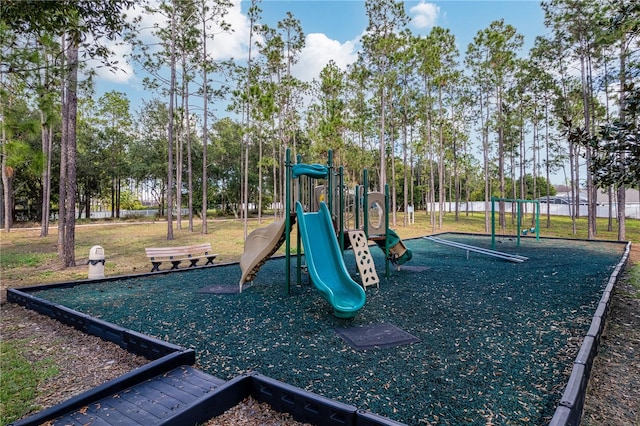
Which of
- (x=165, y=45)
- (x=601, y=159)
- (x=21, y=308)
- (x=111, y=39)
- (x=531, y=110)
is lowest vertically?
(x=21, y=308)

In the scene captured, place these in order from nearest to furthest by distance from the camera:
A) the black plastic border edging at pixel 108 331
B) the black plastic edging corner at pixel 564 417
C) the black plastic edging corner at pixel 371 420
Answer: the black plastic edging corner at pixel 564 417 → the black plastic edging corner at pixel 371 420 → the black plastic border edging at pixel 108 331

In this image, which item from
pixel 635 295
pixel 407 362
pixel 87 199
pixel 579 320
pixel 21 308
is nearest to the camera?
pixel 407 362

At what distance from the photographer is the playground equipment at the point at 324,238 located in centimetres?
484

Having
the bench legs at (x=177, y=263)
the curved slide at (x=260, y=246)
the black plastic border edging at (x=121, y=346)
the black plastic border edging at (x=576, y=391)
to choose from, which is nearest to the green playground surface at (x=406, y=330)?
the black plastic border edging at (x=576, y=391)

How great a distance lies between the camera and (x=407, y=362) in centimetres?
322

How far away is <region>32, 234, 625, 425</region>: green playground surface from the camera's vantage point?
104 inches

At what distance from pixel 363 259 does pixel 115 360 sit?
4055 mm

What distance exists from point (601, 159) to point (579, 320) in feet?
6.58

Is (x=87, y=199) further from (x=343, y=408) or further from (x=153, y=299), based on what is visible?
(x=343, y=408)

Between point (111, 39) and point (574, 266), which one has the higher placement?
point (111, 39)

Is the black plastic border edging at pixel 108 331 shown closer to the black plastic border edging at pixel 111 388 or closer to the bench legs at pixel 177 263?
the black plastic border edging at pixel 111 388

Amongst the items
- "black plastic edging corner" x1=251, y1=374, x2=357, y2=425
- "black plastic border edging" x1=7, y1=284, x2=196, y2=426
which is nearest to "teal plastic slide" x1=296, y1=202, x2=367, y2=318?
"black plastic edging corner" x1=251, y1=374, x2=357, y2=425

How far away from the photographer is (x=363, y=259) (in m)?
6.27

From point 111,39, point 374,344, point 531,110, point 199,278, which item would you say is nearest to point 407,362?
point 374,344
